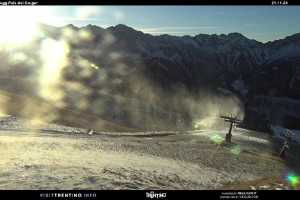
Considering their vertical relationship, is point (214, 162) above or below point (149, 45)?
below

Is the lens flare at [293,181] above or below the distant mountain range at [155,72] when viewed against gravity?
below

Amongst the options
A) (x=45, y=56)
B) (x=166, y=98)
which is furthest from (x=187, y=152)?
(x=166, y=98)

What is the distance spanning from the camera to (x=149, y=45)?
240ft

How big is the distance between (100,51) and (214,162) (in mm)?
48850

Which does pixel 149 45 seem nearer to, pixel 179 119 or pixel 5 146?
pixel 179 119
